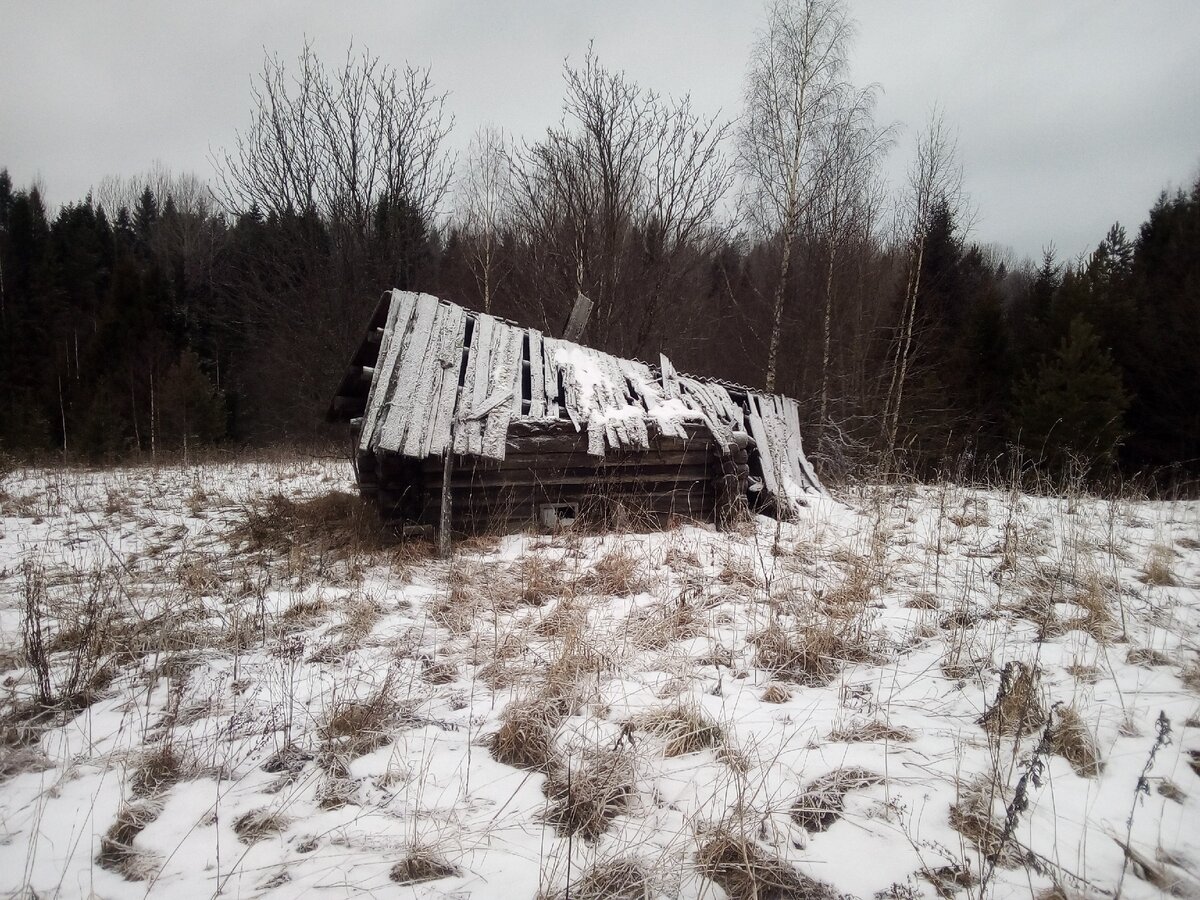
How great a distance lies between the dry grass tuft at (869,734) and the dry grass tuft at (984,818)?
35 cm

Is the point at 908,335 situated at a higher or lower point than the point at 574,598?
higher

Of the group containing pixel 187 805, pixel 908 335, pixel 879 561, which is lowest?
pixel 187 805

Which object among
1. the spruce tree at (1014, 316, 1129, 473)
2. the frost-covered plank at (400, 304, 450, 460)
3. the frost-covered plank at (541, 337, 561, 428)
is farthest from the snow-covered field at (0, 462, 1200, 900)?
the spruce tree at (1014, 316, 1129, 473)

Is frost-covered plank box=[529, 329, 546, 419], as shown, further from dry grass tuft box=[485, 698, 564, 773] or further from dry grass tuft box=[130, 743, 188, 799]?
dry grass tuft box=[130, 743, 188, 799]

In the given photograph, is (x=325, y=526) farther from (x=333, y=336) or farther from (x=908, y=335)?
(x=908, y=335)

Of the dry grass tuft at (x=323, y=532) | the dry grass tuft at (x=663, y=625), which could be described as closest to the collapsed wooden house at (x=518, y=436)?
the dry grass tuft at (x=323, y=532)

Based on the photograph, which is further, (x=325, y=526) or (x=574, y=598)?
(x=325, y=526)

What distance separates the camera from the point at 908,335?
12.8m

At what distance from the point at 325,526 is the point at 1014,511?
7312 mm

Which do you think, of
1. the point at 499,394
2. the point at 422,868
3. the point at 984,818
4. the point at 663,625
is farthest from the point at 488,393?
the point at 984,818

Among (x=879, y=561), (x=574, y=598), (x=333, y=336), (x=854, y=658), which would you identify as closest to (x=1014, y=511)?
(x=879, y=561)

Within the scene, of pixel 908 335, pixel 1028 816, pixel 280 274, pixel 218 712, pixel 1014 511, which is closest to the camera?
pixel 1028 816

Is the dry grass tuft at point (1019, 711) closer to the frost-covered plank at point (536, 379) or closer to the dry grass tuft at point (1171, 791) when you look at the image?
the dry grass tuft at point (1171, 791)

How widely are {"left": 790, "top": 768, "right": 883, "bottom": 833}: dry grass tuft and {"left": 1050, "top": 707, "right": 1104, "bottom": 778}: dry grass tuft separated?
29.4 inches
